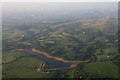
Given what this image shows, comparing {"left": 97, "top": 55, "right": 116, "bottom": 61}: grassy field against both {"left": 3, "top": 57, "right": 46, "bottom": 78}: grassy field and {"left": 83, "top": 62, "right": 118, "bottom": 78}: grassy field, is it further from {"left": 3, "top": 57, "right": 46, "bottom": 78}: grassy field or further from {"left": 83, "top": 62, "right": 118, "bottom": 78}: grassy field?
{"left": 3, "top": 57, "right": 46, "bottom": 78}: grassy field

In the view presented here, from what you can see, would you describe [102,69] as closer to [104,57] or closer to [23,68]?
[104,57]

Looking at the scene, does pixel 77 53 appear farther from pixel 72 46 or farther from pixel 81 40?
pixel 81 40

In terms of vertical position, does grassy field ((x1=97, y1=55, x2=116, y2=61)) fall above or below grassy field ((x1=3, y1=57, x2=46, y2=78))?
above

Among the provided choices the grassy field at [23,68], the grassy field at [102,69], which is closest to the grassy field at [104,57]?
the grassy field at [102,69]

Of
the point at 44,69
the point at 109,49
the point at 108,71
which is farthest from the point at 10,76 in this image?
the point at 109,49

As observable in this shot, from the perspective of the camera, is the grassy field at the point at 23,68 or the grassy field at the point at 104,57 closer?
the grassy field at the point at 23,68

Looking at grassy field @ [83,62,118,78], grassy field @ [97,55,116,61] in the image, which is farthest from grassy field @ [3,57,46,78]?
grassy field @ [97,55,116,61]

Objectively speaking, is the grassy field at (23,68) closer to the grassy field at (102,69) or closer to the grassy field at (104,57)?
the grassy field at (102,69)

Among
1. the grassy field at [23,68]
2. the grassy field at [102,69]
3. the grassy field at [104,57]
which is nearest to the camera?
the grassy field at [102,69]
